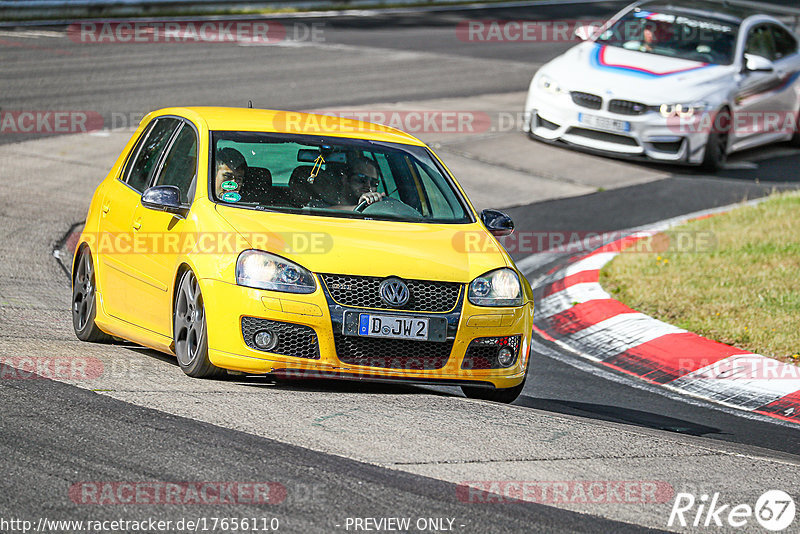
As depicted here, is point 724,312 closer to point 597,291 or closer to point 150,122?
point 597,291

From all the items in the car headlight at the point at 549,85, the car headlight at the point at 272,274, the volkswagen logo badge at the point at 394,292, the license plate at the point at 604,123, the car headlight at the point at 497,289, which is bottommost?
the license plate at the point at 604,123

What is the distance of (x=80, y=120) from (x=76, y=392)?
10496 millimetres

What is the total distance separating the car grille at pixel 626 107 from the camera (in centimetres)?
1476

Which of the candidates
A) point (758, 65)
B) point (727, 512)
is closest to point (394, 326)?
point (727, 512)

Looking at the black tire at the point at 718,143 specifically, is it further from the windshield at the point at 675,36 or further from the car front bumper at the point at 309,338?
the car front bumper at the point at 309,338

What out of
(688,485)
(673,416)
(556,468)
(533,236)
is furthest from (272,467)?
(533,236)

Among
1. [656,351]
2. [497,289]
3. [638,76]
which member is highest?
[497,289]

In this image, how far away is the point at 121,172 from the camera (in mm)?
8039

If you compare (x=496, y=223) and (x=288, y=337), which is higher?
(x=496, y=223)

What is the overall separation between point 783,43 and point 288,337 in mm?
12545

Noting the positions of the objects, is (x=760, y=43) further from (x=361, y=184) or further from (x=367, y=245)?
(x=367, y=245)

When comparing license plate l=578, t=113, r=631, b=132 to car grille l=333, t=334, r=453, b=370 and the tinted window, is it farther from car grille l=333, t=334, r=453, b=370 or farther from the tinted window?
car grille l=333, t=334, r=453, b=370

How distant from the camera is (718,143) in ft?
49.6

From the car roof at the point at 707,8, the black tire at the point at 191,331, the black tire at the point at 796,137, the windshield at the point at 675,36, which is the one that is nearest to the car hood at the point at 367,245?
the black tire at the point at 191,331
